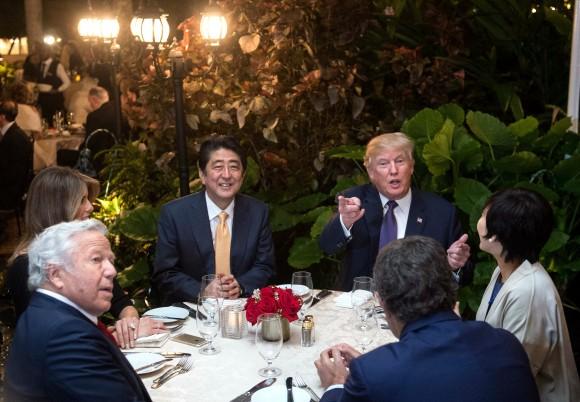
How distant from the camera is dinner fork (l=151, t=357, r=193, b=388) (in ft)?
7.86

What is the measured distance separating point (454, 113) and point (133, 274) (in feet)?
7.51

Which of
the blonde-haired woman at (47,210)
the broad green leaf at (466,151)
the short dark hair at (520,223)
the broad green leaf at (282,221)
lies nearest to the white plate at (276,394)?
the blonde-haired woman at (47,210)

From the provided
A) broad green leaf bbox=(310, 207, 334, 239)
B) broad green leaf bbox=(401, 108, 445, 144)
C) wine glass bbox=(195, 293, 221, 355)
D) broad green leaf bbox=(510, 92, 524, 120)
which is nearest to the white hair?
wine glass bbox=(195, 293, 221, 355)

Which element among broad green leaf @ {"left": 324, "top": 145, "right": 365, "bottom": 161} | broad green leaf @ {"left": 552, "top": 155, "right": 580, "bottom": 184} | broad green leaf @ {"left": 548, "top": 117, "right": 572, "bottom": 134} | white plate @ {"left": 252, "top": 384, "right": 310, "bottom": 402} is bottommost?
white plate @ {"left": 252, "top": 384, "right": 310, "bottom": 402}

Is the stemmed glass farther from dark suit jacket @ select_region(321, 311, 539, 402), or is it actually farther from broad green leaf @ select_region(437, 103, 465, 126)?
broad green leaf @ select_region(437, 103, 465, 126)

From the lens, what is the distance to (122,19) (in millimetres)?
6750

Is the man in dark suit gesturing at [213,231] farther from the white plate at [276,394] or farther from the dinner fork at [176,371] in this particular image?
the white plate at [276,394]

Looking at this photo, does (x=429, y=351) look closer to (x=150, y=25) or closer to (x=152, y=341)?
(x=152, y=341)

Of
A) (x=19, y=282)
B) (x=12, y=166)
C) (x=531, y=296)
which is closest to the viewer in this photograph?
(x=531, y=296)

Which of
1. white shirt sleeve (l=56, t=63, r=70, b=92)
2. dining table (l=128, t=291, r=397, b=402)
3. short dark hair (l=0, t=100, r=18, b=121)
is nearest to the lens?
dining table (l=128, t=291, r=397, b=402)

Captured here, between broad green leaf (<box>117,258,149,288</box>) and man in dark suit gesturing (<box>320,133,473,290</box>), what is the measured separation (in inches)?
64.9


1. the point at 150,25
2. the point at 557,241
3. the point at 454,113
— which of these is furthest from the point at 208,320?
the point at 150,25

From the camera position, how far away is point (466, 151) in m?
4.29

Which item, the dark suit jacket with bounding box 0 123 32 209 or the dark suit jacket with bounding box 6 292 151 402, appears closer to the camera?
the dark suit jacket with bounding box 6 292 151 402
